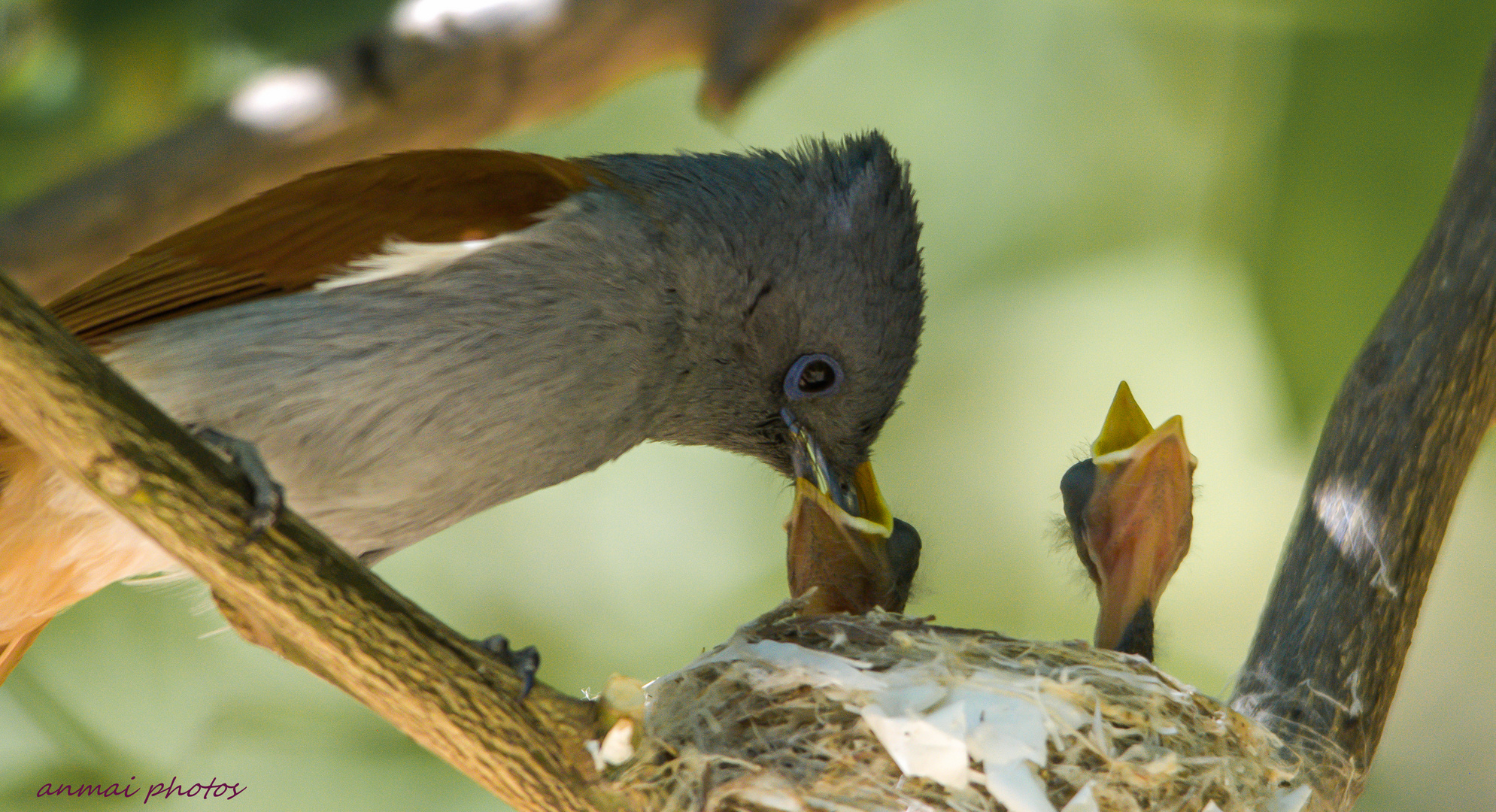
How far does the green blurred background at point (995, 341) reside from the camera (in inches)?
138

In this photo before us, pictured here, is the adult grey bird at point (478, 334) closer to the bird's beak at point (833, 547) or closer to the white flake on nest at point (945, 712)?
the bird's beak at point (833, 547)

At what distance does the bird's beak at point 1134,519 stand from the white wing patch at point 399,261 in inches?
50.7

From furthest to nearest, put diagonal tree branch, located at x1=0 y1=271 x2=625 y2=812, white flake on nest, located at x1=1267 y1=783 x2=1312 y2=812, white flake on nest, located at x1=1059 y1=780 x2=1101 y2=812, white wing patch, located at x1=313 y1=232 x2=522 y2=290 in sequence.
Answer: white wing patch, located at x1=313 y1=232 x2=522 y2=290 < white flake on nest, located at x1=1267 y1=783 x2=1312 y2=812 < white flake on nest, located at x1=1059 y1=780 x2=1101 y2=812 < diagonal tree branch, located at x1=0 y1=271 x2=625 y2=812

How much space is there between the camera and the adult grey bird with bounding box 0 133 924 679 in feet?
6.63

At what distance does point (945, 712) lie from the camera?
74.1 inches

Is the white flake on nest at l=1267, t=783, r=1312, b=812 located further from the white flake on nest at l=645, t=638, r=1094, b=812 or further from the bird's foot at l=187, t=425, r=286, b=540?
the bird's foot at l=187, t=425, r=286, b=540

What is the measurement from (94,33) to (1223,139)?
12.4 ft

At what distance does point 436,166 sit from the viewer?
2.26m

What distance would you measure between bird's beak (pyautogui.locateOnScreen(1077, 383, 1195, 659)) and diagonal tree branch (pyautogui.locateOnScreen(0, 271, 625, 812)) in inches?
47.1

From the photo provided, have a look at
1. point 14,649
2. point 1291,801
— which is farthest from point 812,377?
point 14,649

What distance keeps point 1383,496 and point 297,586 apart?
1720mm

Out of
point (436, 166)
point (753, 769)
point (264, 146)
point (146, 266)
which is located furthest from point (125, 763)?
point (753, 769)
